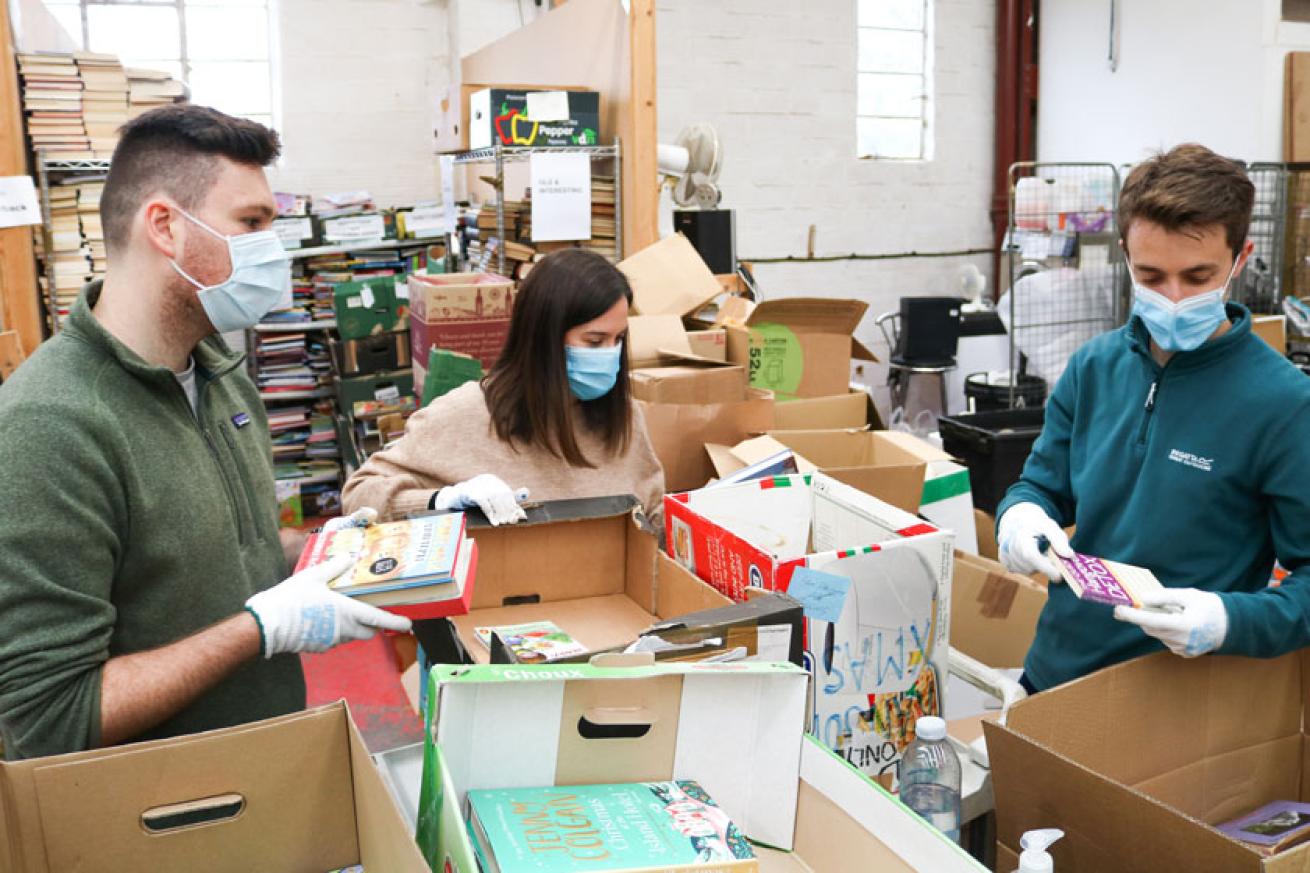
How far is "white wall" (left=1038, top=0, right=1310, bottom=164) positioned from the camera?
618 cm

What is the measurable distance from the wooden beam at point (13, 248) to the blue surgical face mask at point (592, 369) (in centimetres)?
276

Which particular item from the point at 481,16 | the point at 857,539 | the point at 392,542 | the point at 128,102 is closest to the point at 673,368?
the point at 857,539

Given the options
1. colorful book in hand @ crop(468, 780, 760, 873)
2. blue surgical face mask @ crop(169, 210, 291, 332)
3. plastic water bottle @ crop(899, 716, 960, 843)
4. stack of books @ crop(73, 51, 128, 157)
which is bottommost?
plastic water bottle @ crop(899, 716, 960, 843)

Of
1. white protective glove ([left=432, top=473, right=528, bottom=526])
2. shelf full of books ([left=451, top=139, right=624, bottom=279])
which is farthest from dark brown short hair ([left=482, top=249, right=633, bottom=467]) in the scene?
shelf full of books ([left=451, top=139, right=624, bottom=279])

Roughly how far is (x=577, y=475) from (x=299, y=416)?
4.33 m

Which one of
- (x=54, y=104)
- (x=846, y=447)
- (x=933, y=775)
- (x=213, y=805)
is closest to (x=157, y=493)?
(x=213, y=805)

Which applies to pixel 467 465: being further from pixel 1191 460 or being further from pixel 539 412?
pixel 1191 460

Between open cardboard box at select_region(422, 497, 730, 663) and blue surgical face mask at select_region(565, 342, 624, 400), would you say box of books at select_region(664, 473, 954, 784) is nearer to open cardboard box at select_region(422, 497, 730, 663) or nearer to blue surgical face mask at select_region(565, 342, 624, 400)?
open cardboard box at select_region(422, 497, 730, 663)

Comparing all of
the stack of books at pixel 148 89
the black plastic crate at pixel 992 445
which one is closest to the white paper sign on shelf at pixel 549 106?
the black plastic crate at pixel 992 445

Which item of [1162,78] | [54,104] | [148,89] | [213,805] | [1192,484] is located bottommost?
[213,805]

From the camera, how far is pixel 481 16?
6938 millimetres

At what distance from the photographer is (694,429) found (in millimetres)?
3039

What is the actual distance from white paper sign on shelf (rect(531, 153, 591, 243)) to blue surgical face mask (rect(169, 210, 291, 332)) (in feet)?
8.28

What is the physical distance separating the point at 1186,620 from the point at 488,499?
1.17 meters
